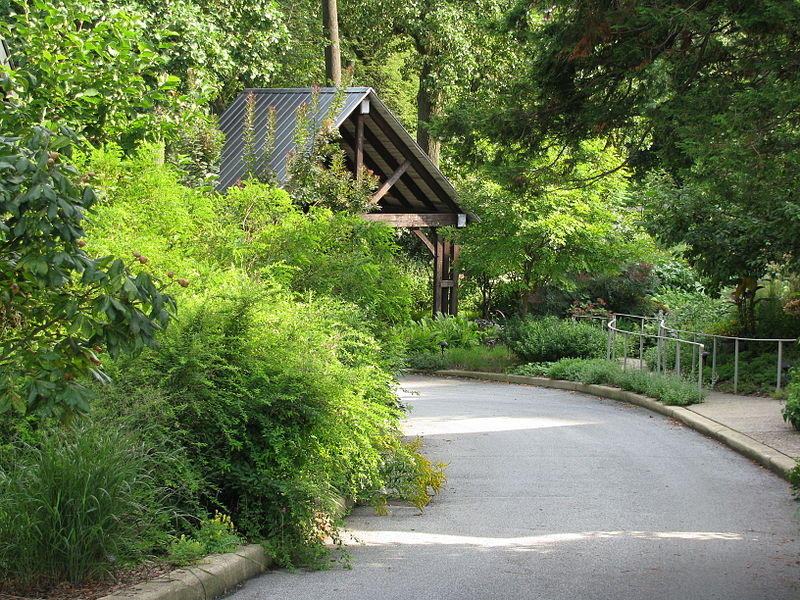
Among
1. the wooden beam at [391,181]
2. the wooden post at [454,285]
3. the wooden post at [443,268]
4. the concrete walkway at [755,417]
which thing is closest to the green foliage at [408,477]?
the concrete walkway at [755,417]

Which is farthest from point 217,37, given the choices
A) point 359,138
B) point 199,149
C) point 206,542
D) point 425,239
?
point 206,542

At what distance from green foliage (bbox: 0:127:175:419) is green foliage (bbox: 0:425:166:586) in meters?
0.88

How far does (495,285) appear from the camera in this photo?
1153 inches

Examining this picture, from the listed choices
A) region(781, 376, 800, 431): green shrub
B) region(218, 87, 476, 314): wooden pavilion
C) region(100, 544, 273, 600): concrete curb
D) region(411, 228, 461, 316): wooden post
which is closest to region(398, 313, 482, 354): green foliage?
region(411, 228, 461, 316): wooden post

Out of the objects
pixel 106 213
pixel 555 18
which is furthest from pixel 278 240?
pixel 555 18

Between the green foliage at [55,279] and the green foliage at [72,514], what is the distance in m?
0.88

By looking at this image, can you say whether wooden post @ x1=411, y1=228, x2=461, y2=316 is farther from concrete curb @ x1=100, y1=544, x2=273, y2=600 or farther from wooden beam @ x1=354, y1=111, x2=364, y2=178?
concrete curb @ x1=100, y1=544, x2=273, y2=600

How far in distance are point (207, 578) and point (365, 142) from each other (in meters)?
20.7

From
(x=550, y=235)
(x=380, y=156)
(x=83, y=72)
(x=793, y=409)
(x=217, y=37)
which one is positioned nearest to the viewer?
(x=83, y=72)

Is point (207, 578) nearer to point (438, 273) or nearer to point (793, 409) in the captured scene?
point (793, 409)

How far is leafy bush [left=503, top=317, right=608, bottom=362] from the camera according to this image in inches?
878

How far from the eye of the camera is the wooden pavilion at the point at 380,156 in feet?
72.1

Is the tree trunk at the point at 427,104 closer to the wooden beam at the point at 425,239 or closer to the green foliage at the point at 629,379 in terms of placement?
the wooden beam at the point at 425,239

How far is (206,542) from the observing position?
6.02m
